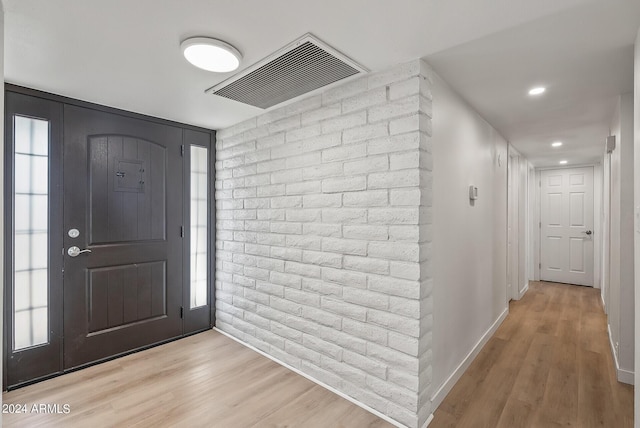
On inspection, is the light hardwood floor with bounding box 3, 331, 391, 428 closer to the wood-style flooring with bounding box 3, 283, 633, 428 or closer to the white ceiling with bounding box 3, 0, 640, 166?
the wood-style flooring with bounding box 3, 283, 633, 428

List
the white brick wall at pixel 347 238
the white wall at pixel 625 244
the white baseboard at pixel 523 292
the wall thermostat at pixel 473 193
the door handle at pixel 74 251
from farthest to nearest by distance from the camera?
the white baseboard at pixel 523 292 → the wall thermostat at pixel 473 193 → the door handle at pixel 74 251 → the white wall at pixel 625 244 → the white brick wall at pixel 347 238

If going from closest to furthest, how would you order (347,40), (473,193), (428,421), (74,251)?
(347,40) < (428,421) < (74,251) < (473,193)

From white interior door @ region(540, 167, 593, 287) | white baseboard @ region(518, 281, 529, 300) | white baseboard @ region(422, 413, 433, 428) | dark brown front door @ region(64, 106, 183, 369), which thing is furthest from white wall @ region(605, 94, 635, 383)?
dark brown front door @ region(64, 106, 183, 369)

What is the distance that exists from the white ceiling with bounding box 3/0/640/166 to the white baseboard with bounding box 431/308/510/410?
2.19m

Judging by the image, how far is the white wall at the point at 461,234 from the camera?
2.15 meters

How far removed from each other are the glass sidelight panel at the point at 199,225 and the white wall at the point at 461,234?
254 centimetres

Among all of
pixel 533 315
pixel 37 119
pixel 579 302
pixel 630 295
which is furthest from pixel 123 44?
pixel 579 302

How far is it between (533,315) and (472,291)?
1984 mm

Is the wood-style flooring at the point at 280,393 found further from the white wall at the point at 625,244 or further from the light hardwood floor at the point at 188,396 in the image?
the white wall at the point at 625,244

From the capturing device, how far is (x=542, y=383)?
8.00 feet

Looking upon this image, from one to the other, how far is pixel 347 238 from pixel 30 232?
2468 mm

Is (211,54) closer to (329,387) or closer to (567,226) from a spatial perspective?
(329,387)

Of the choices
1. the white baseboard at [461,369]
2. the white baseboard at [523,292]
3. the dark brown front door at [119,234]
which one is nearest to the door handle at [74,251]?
the dark brown front door at [119,234]

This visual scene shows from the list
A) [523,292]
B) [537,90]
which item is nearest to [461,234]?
[537,90]
